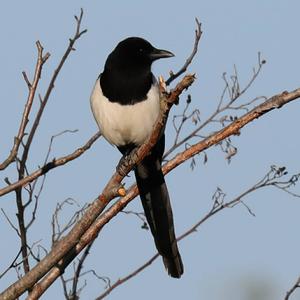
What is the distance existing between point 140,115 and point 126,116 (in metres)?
0.09

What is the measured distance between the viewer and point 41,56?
9.59ft

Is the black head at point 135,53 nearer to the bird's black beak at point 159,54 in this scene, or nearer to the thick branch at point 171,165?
the bird's black beak at point 159,54

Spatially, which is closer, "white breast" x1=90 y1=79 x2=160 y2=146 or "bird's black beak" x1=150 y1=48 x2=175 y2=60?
"white breast" x1=90 y1=79 x2=160 y2=146

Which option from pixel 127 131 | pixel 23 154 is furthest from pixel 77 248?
pixel 127 131

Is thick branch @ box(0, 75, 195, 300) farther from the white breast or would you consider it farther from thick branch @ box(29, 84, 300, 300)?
the white breast

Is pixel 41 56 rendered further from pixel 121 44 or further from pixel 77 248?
pixel 121 44

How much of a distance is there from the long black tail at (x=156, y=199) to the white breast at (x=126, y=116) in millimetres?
254

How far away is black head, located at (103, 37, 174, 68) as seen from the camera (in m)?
4.62

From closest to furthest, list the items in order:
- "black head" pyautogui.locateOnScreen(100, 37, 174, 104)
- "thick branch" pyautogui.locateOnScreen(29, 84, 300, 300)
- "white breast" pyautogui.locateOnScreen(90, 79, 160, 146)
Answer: "thick branch" pyautogui.locateOnScreen(29, 84, 300, 300) < "white breast" pyautogui.locateOnScreen(90, 79, 160, 146) < "black head" pyautogui.locateOnScreen(100, 37, 174, 104)

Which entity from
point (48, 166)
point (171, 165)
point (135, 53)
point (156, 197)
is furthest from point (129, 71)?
point (48, 166)

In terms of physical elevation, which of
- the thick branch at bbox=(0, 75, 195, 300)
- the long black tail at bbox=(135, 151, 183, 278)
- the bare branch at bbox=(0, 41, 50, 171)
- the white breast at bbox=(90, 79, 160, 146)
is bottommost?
the thick branch at bbox=(0, 75, 195, 300)

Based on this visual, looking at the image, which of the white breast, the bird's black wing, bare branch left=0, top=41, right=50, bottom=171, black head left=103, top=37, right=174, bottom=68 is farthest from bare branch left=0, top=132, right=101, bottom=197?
black head left=103, top=37, right=174, bottom=68

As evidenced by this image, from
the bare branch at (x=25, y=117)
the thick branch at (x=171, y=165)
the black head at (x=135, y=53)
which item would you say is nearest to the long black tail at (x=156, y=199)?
the black head at (x=135, y=53)

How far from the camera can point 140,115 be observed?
13.9 feet
